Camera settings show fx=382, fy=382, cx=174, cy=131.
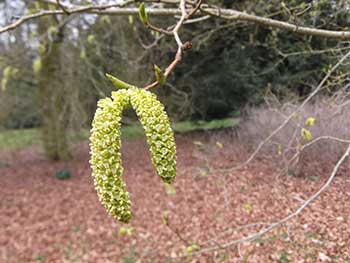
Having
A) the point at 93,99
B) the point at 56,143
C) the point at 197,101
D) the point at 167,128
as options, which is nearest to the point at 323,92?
the point at 167,128

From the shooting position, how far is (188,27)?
16.3 ft

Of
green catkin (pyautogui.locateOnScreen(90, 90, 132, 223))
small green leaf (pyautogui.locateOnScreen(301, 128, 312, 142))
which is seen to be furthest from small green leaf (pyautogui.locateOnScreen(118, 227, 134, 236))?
green catkin (pyautogui.locateOnScreen(90, 90, 132, 223))

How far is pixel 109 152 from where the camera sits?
0.69 meters

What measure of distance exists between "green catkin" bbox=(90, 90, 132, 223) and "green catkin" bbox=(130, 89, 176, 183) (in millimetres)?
38

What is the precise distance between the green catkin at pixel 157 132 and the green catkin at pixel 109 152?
38mm

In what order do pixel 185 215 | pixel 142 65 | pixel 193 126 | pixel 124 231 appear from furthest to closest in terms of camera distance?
pixel 193 126 → pixel 142 65 → pixel 185 215 → pixel 124 231

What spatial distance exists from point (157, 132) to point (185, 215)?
369 centimetres

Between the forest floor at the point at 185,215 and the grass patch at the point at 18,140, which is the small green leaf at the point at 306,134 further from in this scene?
the grass patch at the point at 18,140

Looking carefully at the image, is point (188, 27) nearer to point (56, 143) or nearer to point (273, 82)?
point (273, 82)

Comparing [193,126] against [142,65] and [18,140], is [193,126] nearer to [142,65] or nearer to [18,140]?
[142,65]

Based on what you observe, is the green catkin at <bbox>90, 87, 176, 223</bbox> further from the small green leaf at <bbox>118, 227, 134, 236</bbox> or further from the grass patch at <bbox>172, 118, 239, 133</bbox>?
the grass patch at <bbox>172, 118, 239, 133</bbox>

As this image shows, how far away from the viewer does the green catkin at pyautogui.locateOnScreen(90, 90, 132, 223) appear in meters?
0.69

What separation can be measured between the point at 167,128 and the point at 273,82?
3.40m

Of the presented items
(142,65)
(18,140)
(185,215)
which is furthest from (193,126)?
(18,140)
